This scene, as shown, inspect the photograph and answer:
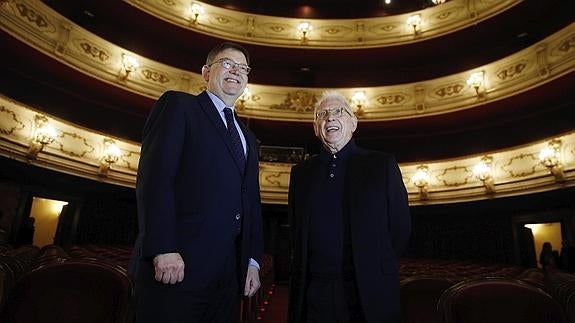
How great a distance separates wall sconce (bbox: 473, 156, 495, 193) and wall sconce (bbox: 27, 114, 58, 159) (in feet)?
32.5

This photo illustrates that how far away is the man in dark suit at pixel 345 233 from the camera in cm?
145

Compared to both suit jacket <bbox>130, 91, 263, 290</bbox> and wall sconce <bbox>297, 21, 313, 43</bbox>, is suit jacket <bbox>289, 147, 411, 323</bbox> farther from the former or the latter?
wall sconce <bbox>297, 21, 313, 43</bbox>

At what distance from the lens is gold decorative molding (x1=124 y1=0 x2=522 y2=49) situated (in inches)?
408

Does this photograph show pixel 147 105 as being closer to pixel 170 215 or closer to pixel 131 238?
pixel 131 238

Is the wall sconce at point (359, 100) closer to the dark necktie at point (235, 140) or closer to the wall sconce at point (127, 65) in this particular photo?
the wall sconce at point (127, 65)

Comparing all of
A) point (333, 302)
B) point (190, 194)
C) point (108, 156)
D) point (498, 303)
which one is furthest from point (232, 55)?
point (108, 156)

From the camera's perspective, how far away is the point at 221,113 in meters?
1.54

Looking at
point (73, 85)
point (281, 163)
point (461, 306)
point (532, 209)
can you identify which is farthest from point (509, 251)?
point (73, 85)

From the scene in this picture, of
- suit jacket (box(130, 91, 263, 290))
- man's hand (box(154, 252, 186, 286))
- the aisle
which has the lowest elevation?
the aisle

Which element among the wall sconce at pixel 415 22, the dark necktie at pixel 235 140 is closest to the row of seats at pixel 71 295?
the dark necktie at pixel 235 140

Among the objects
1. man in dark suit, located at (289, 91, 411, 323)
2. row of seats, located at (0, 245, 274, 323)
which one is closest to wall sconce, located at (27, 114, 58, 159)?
row of seats, located at (0, 245, 274, 323)

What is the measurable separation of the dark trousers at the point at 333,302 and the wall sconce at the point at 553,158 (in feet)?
25.8

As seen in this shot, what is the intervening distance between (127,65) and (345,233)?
9207 millimetres

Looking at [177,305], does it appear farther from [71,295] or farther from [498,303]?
[498,303]
